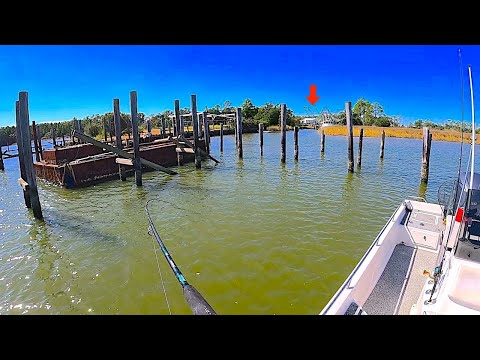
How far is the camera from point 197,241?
7855mm

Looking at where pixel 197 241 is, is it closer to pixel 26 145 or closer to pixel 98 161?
pixel 26 145

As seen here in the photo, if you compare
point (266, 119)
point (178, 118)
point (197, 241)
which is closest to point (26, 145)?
point (197, 241)

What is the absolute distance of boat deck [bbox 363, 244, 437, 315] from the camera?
183 inches

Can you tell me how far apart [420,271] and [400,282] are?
685 mm

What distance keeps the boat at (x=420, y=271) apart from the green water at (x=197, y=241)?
98 cm

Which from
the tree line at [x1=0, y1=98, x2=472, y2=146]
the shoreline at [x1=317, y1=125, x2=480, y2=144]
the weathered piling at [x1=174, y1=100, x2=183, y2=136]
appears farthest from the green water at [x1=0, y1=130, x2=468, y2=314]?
the tree line at [x1=0, y1=98, x2=472, y2=146]

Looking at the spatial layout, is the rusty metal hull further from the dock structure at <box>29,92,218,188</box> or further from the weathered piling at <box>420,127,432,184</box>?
the weathered piling at <box>420,127,432,184</box>

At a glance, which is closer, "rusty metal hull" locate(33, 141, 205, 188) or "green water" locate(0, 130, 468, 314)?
"green water" locate(0, 130, 468, 314)

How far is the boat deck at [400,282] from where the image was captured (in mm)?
4648

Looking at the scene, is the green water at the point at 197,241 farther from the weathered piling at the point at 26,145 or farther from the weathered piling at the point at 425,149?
the weathered piling at the point at 26,145

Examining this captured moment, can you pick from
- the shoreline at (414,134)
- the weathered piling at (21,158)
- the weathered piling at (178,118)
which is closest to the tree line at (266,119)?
the shoreline at (414,134)
